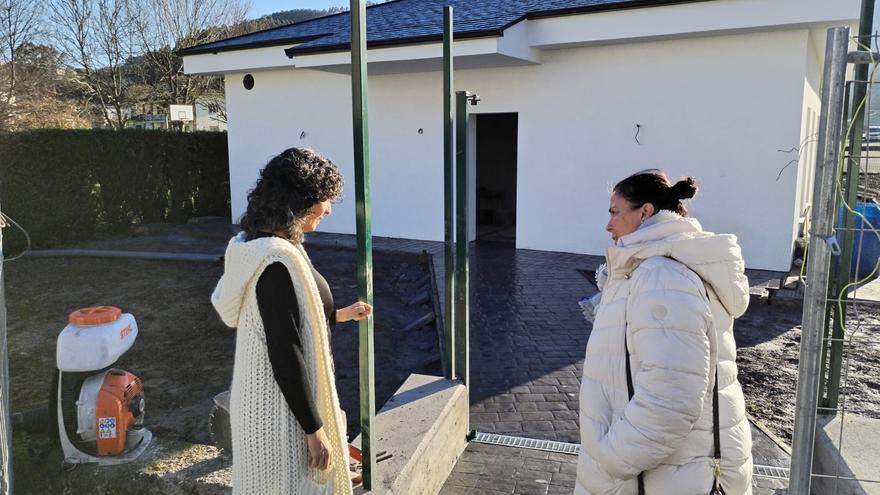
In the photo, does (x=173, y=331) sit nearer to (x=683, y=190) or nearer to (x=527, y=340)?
(x=527, y=340)

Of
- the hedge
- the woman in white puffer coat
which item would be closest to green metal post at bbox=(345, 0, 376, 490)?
the woman in white puffer coat

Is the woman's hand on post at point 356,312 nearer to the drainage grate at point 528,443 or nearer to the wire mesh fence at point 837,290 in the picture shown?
the wire mesh fence at point 837,290

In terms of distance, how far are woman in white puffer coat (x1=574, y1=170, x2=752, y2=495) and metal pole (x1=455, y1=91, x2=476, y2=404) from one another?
1.77 meters

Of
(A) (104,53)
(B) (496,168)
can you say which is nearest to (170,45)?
(A) (104,53)

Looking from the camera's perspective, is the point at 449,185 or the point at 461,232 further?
the point at 461,232

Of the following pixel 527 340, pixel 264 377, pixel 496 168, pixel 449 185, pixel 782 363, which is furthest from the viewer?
pixel 496 168

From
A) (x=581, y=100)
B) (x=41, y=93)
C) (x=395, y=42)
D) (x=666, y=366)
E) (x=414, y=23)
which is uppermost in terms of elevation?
(x=414, y=23)

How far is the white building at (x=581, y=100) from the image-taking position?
9.09m

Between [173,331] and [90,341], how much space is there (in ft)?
13.2

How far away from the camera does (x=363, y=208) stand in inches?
98.3

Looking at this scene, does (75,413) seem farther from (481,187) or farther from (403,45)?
(481,187)

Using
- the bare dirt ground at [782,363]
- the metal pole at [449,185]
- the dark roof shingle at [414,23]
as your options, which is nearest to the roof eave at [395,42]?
the dark roof shingle at [414,23]

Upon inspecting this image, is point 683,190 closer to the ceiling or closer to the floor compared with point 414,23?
closer to the floor

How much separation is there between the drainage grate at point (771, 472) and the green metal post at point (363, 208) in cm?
237
